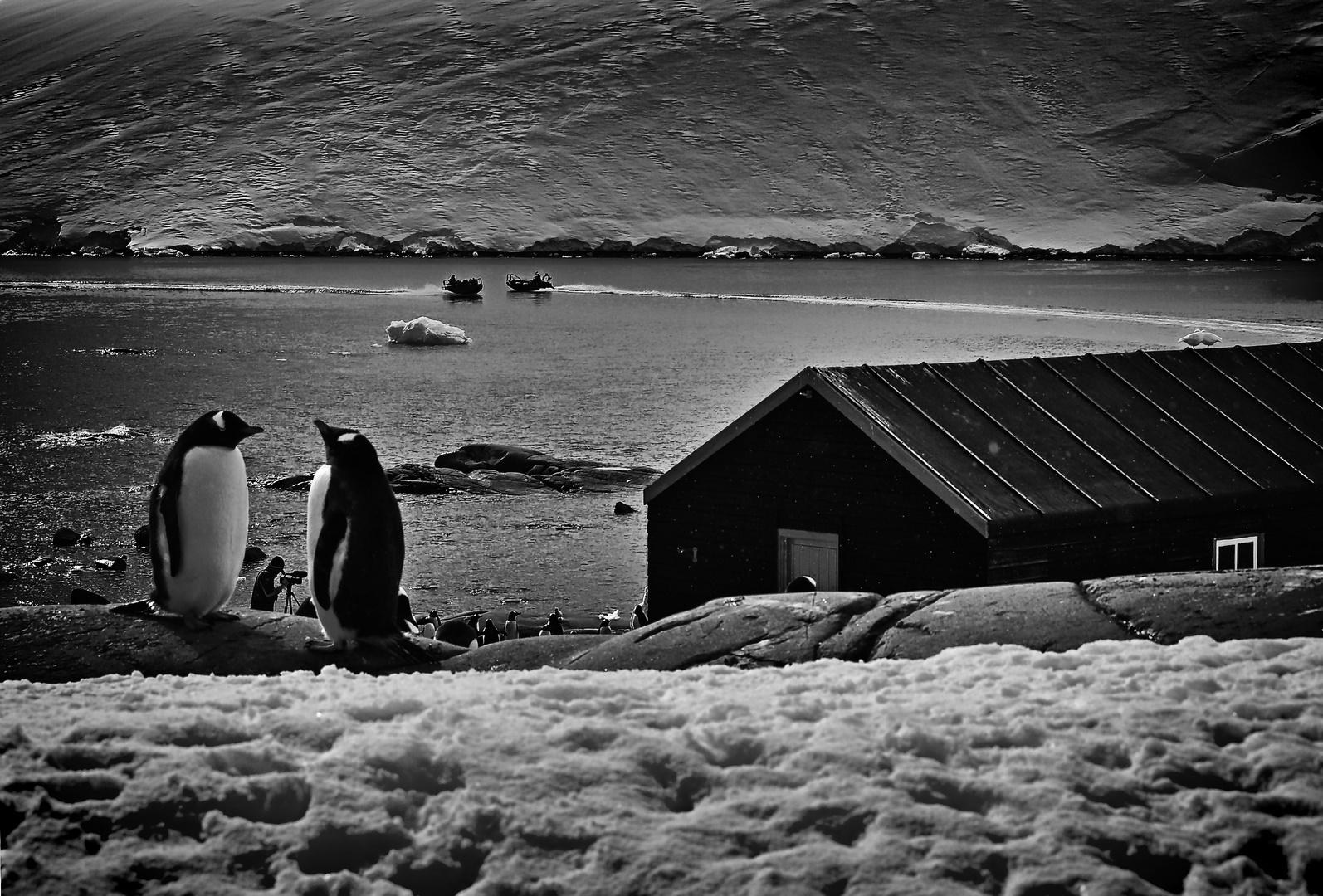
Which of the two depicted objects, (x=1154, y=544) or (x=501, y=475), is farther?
(x=501, y=475)

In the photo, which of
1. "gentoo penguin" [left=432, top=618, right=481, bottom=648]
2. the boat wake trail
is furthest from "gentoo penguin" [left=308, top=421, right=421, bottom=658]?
the boat wake trail

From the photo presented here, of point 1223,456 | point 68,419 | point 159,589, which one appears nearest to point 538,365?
point 68,419

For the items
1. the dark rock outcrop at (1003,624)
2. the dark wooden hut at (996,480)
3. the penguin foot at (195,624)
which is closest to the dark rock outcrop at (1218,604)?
the dark rock outcrop at (1003,624)

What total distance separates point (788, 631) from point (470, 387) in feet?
340

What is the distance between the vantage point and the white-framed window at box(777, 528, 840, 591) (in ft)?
61.3

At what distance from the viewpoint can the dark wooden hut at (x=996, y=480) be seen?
17.2 m

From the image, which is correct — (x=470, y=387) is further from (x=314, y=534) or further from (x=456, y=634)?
(x=314, y=534)

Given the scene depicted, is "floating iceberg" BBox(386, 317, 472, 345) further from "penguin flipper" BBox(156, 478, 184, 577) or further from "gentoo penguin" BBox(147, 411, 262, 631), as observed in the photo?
"penguin flipper" BBox(156, 478, 184, 577)

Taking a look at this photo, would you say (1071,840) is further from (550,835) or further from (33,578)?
(33,578)

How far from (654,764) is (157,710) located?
2.12 m

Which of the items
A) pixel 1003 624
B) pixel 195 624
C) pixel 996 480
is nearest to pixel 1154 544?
pixel 996 480

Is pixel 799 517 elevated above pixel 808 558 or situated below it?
above

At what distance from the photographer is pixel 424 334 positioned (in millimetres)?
139250

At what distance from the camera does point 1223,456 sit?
19.0m
